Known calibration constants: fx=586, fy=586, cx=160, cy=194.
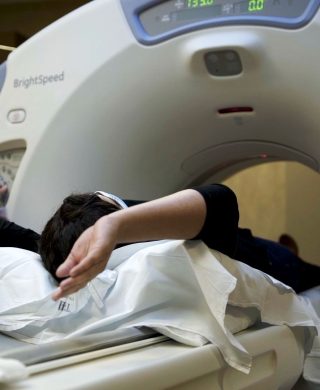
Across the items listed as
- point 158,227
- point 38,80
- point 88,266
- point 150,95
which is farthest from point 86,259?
point 38,80

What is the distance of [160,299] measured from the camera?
722 millimetres

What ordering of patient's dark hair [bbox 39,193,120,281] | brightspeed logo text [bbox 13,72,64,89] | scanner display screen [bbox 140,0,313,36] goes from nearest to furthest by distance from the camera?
patient's dark hair [bbox 39,193,120,281] < scanner display screen [bbox 140,0,313,36] < brightspeed logo text [bbox 13,72,64,89]

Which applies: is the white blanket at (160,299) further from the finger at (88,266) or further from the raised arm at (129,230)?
the finger at (88,266)

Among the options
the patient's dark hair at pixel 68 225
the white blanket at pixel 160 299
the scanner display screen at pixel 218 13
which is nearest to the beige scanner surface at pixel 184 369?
the white blanket at pixel 160 299

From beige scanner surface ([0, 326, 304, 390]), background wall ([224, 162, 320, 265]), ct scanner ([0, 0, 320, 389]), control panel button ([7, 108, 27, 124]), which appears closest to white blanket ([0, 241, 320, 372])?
beige scanner surface ([0, 326, 304, 390])

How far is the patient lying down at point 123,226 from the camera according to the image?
56cm

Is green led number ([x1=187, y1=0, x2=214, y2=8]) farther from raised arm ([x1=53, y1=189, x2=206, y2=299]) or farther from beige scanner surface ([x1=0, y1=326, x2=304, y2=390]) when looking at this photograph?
beige scanner surface ([x1=0, y1=326, x2=304, y2=390])

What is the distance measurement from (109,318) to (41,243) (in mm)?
228

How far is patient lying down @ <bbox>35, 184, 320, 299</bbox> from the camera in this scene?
559 millimetres

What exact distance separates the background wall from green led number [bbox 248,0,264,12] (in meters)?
1.47

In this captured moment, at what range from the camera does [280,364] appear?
0.77m

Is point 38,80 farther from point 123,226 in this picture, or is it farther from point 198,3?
point 123,226

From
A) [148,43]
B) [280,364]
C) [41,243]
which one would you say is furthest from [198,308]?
[148,43]

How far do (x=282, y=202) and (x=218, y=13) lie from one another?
5.24 feet
